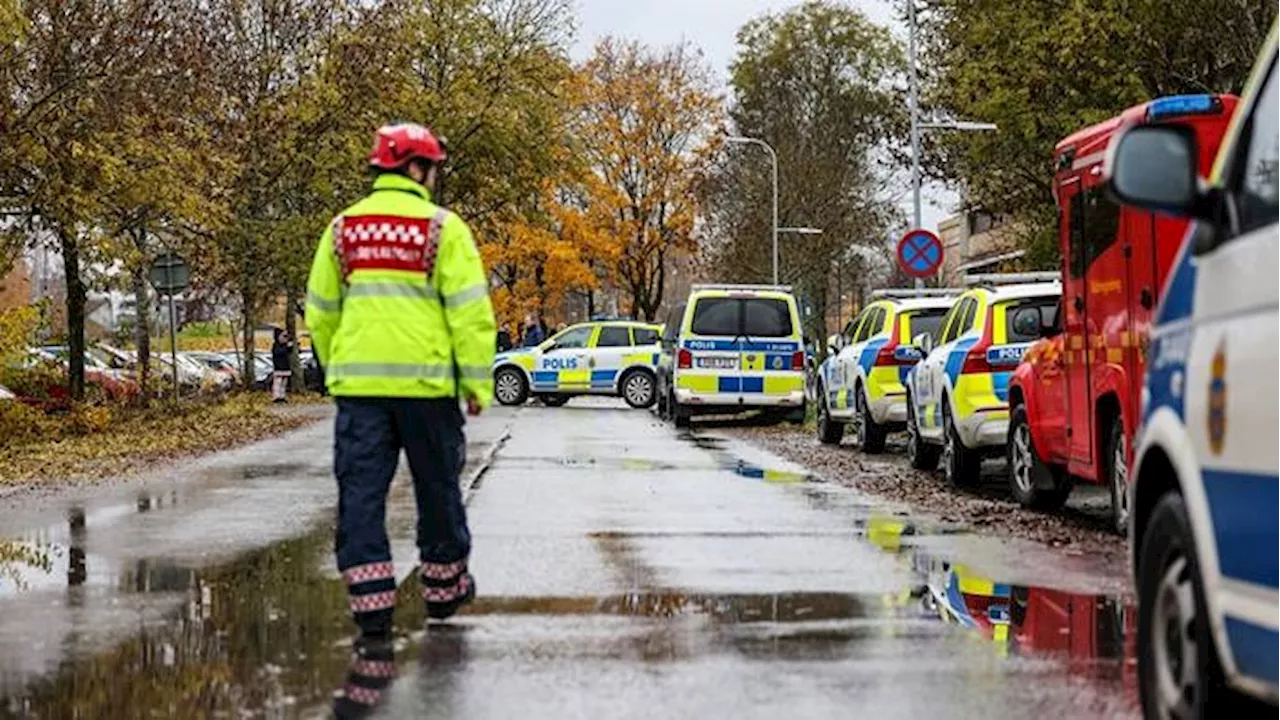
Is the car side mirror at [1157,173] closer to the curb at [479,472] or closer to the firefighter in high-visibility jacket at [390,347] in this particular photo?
the firefighter in high-visibility jacket at [390,347]

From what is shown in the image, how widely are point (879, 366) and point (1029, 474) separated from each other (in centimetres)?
714

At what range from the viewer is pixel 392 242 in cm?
741

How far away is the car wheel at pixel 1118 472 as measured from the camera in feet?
37.6

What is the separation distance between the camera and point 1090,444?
12.1m

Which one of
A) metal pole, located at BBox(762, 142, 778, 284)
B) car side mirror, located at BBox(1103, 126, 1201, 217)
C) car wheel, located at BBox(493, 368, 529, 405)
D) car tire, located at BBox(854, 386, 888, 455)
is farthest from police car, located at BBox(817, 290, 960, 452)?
metal pole, located at BBox(762, 142, 778, 284)

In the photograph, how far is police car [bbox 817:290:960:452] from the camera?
2095cm

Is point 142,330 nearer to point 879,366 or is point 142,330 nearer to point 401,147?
point 879,366

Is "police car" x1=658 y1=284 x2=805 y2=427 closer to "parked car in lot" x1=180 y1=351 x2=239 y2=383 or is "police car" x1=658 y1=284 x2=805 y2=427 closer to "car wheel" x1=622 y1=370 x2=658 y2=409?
"car wheel" x1=622 y1=370 x2=658 y2=409

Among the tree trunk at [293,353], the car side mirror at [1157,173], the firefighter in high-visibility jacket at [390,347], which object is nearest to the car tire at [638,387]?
the tree trunk at [293,353]

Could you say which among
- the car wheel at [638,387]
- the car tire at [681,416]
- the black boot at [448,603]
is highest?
the car wheel at [638,387]

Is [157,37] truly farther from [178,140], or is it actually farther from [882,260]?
[882,260]

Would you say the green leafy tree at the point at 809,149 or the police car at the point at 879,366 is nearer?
the police car at the point at 879,366

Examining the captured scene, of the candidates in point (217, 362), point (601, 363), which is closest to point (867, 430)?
point (601, 363)

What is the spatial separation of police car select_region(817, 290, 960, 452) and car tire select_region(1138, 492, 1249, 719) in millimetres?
14668
